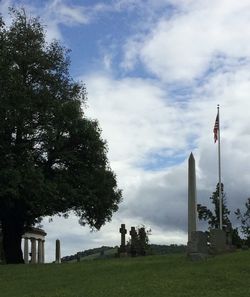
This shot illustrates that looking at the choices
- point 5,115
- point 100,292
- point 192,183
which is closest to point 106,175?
point 5,115

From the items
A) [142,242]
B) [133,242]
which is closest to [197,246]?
[133,242]

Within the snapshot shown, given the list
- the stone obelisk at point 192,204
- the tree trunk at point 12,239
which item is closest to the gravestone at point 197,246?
the stone obelisk at point 192,204

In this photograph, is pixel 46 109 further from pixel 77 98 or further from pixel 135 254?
pixel 135 254

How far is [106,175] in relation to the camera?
3822 cm

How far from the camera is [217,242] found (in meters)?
26.7

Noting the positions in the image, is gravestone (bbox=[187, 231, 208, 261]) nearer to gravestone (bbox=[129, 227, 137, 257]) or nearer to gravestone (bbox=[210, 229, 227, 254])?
gravestone (bbox=[210, 229, 227, 254])

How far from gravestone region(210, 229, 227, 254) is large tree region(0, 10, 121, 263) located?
33.2 feet

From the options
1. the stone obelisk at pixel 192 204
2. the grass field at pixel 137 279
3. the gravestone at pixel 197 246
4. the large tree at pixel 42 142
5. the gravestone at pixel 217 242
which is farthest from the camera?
the large tree at pixel 42 142

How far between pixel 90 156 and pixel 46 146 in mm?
2917

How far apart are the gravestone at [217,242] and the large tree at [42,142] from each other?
1011cm

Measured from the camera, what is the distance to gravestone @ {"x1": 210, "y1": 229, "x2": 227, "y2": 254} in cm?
2645

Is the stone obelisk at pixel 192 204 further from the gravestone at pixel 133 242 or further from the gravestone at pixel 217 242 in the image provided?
the gravestone at pixel 133 242

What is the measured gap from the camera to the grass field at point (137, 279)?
17344 mm

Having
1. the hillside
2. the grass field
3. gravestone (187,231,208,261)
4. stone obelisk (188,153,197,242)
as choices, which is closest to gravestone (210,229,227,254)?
stone obelisk (188,153,197,242)
